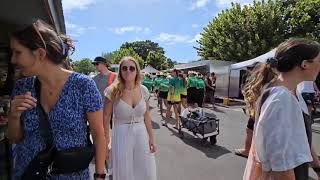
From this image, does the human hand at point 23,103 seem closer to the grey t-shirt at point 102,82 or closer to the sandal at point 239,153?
the grey t-shirt at point 102,82

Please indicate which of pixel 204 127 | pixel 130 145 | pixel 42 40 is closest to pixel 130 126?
pixel 130 145

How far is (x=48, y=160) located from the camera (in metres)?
2.31

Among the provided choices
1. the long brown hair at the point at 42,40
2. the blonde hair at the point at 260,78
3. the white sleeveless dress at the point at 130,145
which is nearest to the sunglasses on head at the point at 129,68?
the white sleeveless dress at the point at 130,145

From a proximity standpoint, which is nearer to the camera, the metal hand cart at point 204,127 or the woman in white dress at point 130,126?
the woman in white dress at point 130,126

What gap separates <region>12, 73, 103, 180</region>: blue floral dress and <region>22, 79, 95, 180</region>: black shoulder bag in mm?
27

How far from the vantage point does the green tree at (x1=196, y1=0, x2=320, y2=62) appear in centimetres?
3244

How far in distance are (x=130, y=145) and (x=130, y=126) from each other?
22cm

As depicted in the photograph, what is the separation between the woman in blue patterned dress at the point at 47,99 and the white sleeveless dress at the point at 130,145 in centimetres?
205

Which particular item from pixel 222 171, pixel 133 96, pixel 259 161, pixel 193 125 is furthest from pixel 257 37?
pixel 259 161

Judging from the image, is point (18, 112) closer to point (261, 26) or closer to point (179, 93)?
point (179, 93)

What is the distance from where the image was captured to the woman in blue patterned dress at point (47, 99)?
2309 millimetres

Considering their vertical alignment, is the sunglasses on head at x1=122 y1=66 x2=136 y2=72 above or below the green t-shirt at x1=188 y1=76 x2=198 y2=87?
above

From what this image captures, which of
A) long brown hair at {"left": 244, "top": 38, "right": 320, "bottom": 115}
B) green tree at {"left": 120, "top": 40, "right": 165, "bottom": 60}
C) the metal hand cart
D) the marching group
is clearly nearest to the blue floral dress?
long brown hair at {"left": 244, "top": 38, "right": 320, "bottom": 115}

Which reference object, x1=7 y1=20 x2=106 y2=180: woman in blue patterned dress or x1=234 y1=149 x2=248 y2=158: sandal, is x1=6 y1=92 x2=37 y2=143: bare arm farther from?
x1=234 y1=149 x2=248 y2=158: sandal
